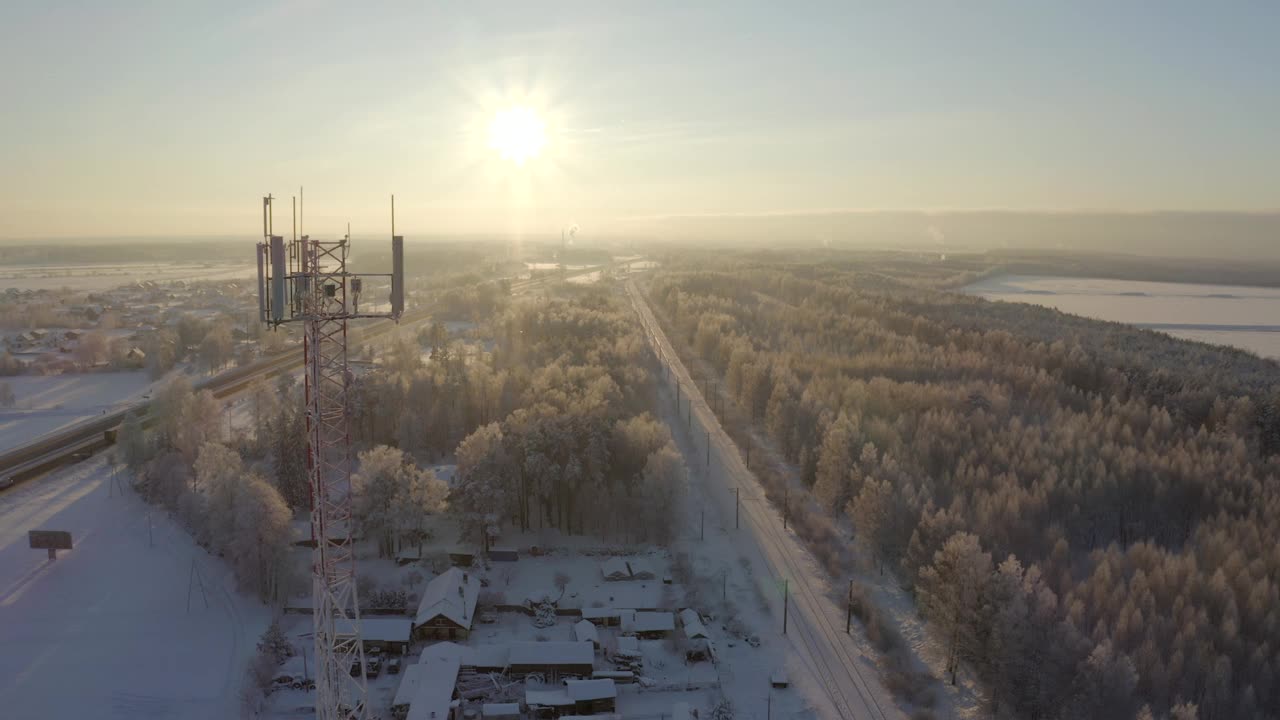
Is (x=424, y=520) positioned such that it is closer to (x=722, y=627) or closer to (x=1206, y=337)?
(x=722, y=627)

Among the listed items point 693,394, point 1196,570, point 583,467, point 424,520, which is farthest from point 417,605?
point 693,394

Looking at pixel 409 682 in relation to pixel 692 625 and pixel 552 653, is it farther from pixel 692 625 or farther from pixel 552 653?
pixel 692 625

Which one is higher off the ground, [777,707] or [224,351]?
[224,351]

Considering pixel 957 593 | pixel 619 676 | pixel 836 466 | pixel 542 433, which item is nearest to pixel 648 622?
pixel 619 676

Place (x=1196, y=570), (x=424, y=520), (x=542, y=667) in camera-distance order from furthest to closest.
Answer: (x=424, y=520), (x=1196, y=570), (x=542, y=667)

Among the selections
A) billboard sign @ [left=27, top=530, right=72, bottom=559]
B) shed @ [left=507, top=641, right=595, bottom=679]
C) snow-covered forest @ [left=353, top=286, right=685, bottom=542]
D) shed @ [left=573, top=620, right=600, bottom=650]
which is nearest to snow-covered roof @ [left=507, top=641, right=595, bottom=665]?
shed @ [left=507, top=641, right=595, bottom=679]

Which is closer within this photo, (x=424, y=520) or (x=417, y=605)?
(x=417, y=605)

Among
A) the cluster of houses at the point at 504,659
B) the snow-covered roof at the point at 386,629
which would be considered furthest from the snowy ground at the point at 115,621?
the cluster of houses at the point at 504,659
